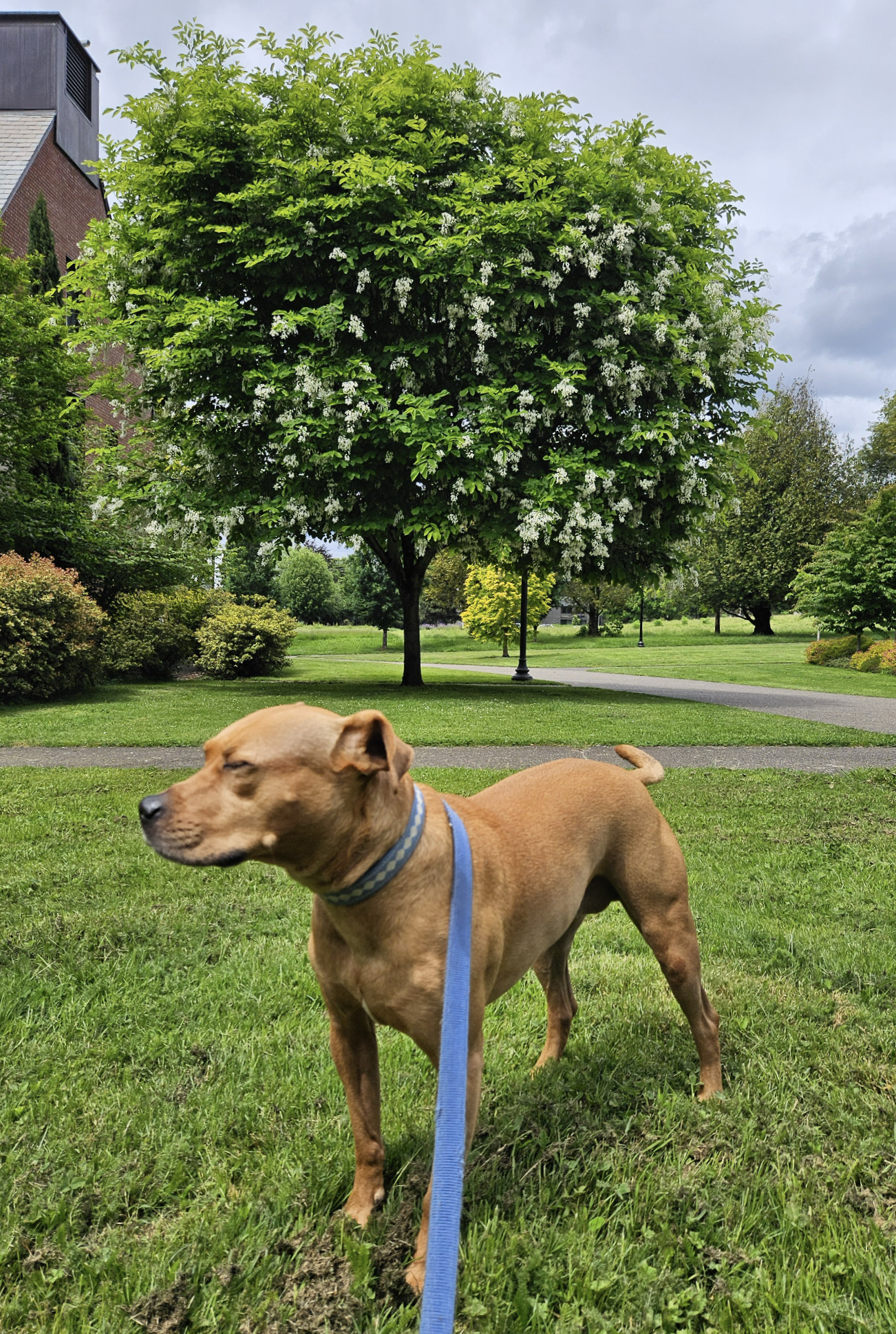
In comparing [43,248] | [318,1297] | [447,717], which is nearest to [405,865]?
[318,1297]

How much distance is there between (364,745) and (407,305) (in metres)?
14.3

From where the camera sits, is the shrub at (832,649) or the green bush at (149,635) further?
the shrub at (832,649)

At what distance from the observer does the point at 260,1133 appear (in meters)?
2.37

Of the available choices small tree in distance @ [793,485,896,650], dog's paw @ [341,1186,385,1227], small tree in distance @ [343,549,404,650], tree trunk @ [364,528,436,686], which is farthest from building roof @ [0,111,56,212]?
small tree in distance @ [793,485,896,650]

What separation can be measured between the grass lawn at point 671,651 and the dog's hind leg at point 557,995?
1886 cm

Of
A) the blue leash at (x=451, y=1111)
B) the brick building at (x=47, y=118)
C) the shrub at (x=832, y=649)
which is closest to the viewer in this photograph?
the blue leash at (x=451, y=1111)

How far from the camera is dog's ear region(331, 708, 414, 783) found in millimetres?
1638

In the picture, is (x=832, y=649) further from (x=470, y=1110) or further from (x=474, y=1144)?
(x=470, y=1110)

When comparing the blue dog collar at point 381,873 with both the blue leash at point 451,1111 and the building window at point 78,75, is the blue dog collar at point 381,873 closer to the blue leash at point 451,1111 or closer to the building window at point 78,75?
the blue leash at point 451,1111

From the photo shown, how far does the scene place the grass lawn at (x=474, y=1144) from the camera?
1.83 metres

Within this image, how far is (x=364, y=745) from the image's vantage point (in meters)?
1.66

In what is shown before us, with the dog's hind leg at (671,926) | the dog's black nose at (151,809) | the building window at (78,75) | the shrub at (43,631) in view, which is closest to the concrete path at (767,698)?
the dog's hind leg at (671,926)

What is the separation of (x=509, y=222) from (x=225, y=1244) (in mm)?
15332

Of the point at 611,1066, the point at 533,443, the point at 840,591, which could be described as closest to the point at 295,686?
the point at 533,443
